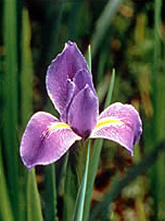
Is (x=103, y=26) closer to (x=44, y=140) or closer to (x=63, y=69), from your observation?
(x=63, y=69)

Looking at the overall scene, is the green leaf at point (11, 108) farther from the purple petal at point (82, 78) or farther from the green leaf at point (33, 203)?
the purple petal at point (82, 78)

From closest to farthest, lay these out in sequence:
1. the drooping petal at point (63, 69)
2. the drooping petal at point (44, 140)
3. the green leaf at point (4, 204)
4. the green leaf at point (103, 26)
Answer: the drooping petal at point (44, 140) → the drooping petal at point (63, 69) → the green leaf at point (4, 204) → the green leaf at point (103, 26)

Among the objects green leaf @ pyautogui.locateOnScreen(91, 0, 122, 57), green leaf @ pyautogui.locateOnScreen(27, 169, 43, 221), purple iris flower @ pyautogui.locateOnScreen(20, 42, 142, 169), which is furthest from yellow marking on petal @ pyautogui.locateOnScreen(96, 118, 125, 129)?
green leaf @ pyautogui.locateOnScreen(91, 0, 122, 57)

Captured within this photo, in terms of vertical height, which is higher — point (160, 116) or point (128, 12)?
point (128, 12)

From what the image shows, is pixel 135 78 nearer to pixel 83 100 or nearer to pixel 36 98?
pixel 36 98

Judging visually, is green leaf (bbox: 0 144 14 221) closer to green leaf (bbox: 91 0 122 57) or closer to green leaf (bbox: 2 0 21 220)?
green leaf (bbox: 2 0 21 220)

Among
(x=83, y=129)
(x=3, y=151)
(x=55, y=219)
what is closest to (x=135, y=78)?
(x=3, y=151)

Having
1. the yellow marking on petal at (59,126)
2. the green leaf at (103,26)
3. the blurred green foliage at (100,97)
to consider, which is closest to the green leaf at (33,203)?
the blurred green foliage at (100,97)
